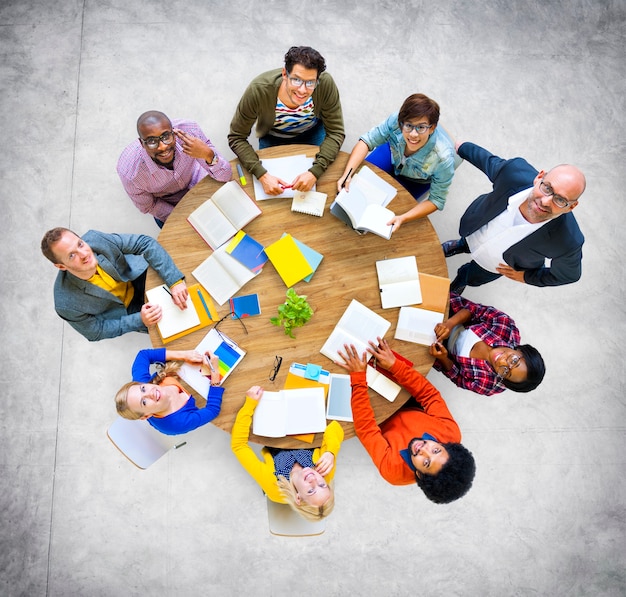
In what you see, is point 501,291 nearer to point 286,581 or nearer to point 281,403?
point 281,403

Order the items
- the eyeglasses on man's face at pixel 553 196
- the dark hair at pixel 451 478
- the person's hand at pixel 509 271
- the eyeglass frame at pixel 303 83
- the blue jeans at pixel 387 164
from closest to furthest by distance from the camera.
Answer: the eyeglasses on man's face at pixel 553 196
the dark hair at pixel 451 478
the eyeglass frame at pixel 303 83
the person's hand at pixel 509 271
the blue jeans at pixel 387 164

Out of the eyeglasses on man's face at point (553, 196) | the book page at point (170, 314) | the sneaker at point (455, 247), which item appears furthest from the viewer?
the sneaker at point (455, 247)

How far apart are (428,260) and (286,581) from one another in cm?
209

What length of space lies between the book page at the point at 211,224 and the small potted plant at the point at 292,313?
0.42 m

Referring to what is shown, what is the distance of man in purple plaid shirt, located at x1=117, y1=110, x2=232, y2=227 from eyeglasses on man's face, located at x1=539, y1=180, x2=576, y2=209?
4.61 ft

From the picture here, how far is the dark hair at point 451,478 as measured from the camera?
2027mm

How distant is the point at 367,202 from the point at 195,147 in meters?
0.84

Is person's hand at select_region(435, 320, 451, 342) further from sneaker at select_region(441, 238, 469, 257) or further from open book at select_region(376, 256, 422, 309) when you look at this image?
sneaker at select_region(441, 238, 469, 257)

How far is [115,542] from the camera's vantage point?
2879 mm

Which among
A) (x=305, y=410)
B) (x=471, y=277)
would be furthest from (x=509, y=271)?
(x=305, y=410)

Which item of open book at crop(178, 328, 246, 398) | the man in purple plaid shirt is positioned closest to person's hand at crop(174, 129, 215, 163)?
the man in purple plaid shirt

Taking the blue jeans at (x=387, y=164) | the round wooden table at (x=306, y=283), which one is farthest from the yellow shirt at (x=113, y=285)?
the blue jeans at (x=387, y=164)

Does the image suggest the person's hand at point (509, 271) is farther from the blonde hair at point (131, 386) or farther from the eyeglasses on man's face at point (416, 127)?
the blonde hair at point (131, 386)

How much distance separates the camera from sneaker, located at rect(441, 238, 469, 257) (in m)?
2.83
